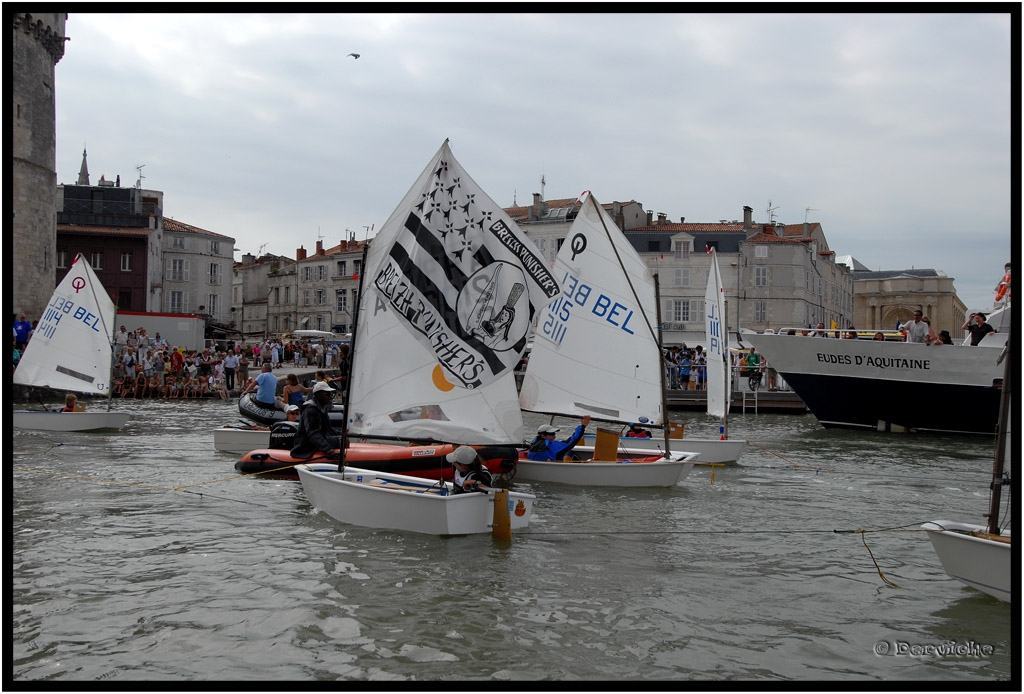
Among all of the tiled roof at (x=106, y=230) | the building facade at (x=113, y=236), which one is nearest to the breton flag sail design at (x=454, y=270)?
the building facade at (x=113, y=236)

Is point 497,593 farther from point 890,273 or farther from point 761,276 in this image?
point 890,273

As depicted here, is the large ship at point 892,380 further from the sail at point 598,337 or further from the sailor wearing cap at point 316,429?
the sailor wearing cap at point 316,429

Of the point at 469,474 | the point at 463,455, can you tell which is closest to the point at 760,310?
the point at 469,474

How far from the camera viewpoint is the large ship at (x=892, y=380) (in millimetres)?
31094

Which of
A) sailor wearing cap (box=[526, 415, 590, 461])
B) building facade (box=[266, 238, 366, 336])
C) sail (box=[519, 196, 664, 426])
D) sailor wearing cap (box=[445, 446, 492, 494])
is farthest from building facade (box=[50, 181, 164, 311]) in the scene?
sailor wearing cap (box=[445, 446, 492, 494])

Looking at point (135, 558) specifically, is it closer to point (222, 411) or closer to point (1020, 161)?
point (1020, 161)

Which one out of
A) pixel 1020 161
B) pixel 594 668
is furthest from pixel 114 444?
pixel 1020 161

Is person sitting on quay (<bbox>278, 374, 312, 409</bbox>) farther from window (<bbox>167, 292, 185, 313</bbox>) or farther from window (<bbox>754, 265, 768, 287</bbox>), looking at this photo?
window (<bbox>167, 292, 185, 313</bbox>)

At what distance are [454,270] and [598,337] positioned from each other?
6228 mm

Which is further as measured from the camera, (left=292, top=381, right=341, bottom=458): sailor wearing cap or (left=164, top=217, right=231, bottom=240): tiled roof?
(left=164, top=217, right=231, bottom=240): tiled roof

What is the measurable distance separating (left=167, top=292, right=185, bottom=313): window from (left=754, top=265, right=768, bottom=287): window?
179 feet

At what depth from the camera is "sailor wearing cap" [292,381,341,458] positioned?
17203mm

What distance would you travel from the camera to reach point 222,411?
3562cm

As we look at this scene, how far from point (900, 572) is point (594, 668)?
18.4 feet
